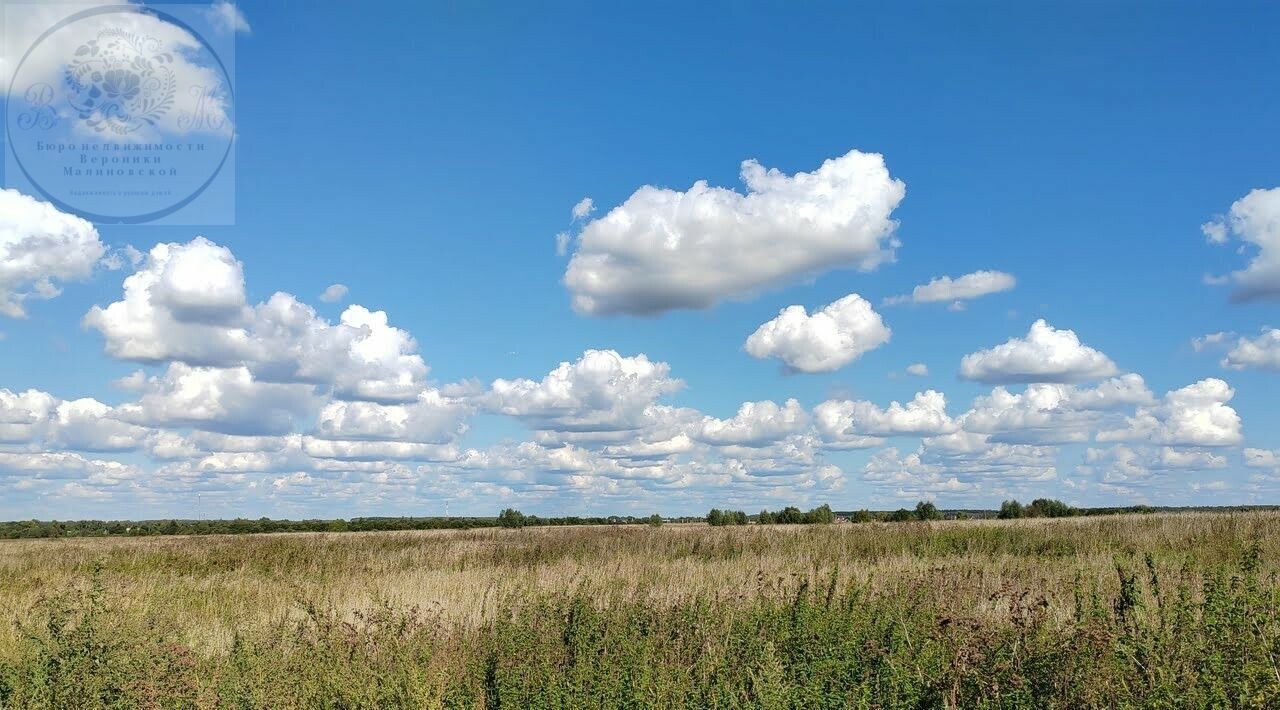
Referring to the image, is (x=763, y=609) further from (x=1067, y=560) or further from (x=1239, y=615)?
(x=1067, y=560)

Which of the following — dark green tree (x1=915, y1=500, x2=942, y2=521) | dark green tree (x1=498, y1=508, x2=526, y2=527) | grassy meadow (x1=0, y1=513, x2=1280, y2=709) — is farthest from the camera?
dark green tree (x1=498, y1=508, x2=526, y2=527)

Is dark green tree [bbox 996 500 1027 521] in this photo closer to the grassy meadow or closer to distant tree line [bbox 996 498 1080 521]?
distant tree line [bbox 996 498 1080 521]

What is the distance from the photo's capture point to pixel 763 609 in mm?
9562

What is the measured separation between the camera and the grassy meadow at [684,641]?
5.97 m

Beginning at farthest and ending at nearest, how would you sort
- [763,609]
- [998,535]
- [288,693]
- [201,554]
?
[201,554] < [998,535] < [763,609] < [288,693]

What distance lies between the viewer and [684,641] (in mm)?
8625

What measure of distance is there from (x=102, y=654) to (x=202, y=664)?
4.04 ft

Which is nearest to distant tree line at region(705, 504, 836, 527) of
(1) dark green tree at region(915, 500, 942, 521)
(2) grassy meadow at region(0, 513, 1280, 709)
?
(1) dark green tree at region(915, 500, 942, 521)

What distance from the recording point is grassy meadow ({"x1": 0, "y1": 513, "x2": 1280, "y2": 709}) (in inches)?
235

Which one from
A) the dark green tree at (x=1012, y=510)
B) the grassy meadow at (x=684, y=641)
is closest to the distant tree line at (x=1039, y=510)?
the dark green tree at (x=1012, y=510)

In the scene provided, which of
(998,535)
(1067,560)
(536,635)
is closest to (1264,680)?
(536,635)

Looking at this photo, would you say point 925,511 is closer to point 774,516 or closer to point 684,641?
point 774,516

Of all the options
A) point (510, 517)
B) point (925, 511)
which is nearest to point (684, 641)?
point (925, 511)

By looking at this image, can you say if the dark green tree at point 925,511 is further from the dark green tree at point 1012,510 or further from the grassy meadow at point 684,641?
the grassy meadow at point 684,641
